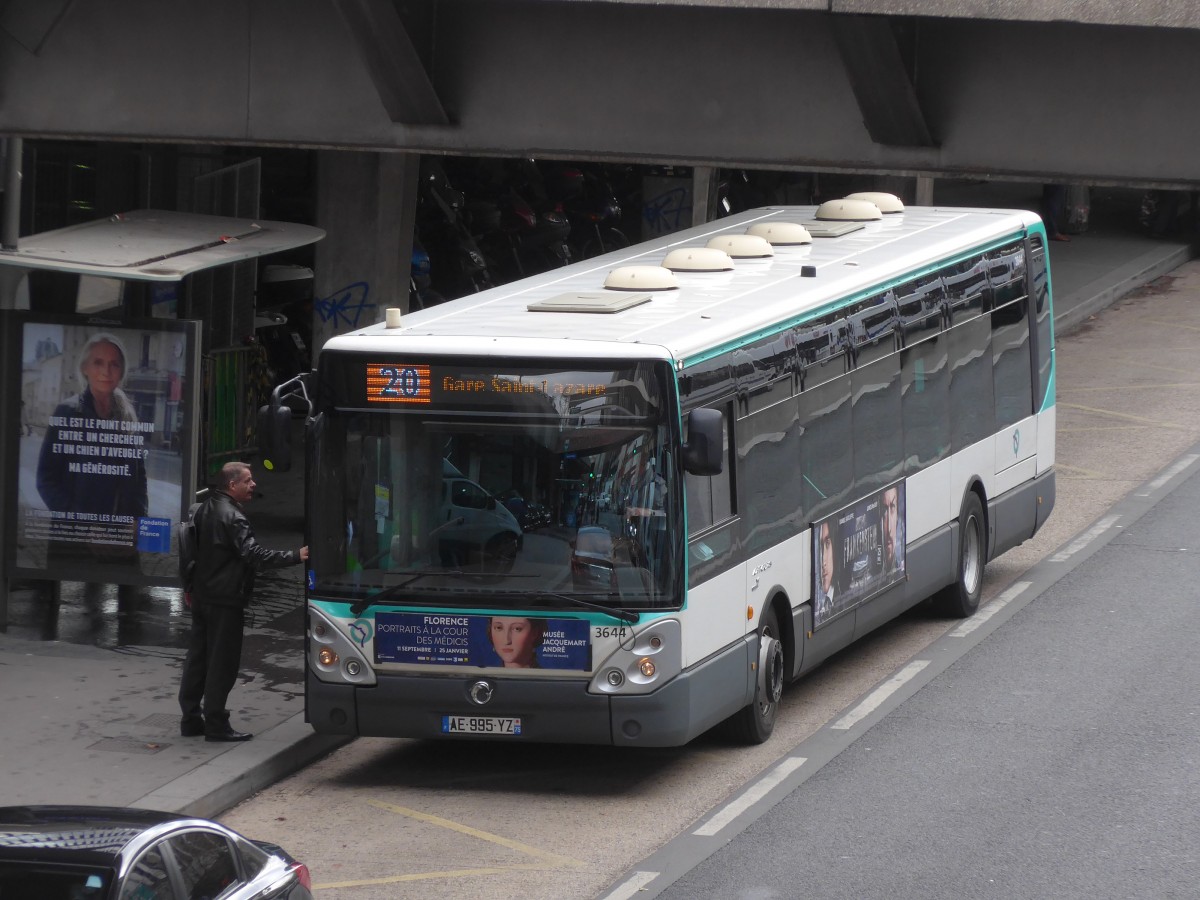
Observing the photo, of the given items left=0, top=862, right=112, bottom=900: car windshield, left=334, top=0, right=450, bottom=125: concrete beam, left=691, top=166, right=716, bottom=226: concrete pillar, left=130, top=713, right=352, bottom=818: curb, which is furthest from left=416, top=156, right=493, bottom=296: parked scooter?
left=0, top=862, right=112, bottom=900: car windshield

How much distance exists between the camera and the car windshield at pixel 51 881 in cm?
583

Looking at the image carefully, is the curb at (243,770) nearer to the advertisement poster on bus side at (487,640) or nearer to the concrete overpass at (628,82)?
the advertisement poster on bus side at (487,640)

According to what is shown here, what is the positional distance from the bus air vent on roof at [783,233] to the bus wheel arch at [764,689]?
320cm

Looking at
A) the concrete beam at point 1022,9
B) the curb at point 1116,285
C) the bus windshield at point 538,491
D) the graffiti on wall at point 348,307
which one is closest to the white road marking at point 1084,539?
the concrete beam at point 1022,9

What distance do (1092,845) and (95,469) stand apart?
7371 millimetres

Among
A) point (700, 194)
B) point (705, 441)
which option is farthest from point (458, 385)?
point (700, 194)

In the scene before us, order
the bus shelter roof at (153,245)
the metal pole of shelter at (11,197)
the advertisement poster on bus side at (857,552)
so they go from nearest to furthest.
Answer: the advertisement poster on bus side at (857,552), the bus shelter roof at (153,245), the metal pole of shelter at (11,197)

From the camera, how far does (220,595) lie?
36.3 feet

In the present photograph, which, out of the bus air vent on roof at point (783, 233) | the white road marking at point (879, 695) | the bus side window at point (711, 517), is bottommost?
the white road marking at point (879, 695)

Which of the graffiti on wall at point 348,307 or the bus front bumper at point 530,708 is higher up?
the graffiti on wall at point 348,307

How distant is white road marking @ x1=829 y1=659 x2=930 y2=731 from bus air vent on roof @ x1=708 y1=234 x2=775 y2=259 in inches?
117

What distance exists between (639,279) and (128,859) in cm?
625

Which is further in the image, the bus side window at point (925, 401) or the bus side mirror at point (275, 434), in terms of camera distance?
the bus side window at point (925, 401)

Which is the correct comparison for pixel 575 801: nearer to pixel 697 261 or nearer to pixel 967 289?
pixel 697 261
